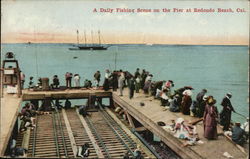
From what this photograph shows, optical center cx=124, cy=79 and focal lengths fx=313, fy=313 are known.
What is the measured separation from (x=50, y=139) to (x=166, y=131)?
540cm

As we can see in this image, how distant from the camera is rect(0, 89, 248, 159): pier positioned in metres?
10.2

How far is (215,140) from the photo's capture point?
10.7m

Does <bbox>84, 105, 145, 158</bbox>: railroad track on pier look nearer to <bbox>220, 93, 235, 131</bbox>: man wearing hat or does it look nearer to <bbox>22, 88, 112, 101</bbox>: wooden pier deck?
<bbox>22, 88, 112, 101</bbox>: wooden pier deck

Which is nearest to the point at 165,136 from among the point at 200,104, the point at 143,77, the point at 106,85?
the point at 200,104

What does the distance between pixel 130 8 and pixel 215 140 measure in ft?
17.6

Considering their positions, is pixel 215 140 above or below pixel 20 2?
below

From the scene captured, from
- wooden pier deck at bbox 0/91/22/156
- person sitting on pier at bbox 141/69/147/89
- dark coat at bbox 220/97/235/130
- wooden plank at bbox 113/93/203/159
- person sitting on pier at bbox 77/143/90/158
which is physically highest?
person sitting on pier at bbox 141/69/147/89

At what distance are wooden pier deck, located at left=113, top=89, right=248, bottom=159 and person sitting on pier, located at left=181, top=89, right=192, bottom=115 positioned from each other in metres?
0.23

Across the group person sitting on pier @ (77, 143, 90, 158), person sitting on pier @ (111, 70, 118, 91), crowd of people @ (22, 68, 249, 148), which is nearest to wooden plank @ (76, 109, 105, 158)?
person sitting on pier @ (77, 143, 90, 158)

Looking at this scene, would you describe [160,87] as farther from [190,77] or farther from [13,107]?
[190,77]

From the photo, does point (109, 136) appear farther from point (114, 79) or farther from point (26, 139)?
point (114, 79)

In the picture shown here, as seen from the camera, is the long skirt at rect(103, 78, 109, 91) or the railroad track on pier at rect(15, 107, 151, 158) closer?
the railroad track on pier at rect(15, 107, 151, 158)

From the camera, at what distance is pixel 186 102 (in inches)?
534

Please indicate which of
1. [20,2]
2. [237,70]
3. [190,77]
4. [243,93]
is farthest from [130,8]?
[237,70]
